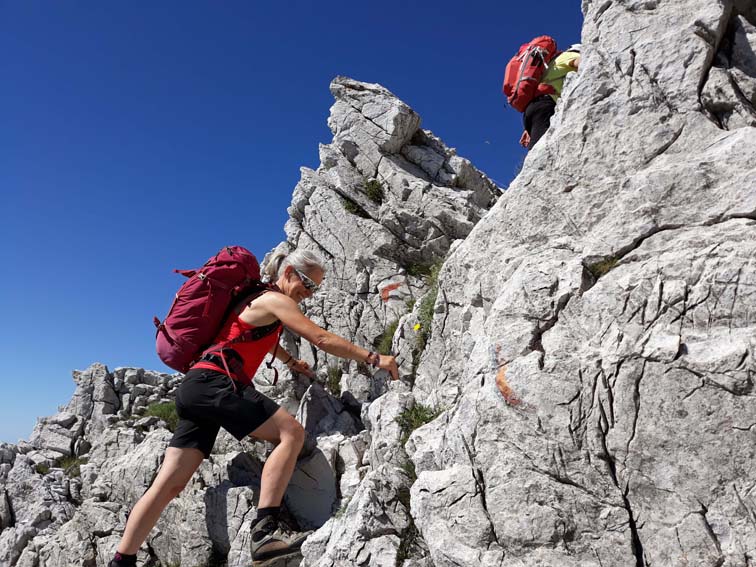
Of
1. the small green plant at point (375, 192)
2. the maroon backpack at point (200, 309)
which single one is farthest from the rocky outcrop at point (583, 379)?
the small green plant at point (375, 192)

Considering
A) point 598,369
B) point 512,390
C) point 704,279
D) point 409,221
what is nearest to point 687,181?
point 704,279

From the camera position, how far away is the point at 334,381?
1221 cm

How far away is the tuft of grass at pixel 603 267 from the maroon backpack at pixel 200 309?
539 cm

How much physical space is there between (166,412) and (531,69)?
1530cm

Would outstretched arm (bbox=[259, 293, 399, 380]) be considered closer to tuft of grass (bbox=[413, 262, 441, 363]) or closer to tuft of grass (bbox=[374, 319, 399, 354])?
tuft of grass (bbox=[413, 262, 441, 363])

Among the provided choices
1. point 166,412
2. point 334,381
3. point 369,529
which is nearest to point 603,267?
point 369,529

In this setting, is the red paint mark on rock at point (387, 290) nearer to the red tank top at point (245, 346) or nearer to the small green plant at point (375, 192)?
the small green plant at point (375, 192)

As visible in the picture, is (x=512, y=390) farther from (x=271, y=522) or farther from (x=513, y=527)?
(x=271, y=522)

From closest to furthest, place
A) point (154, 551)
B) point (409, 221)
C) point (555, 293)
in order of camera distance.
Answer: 1. point (555, 293)
2. point (154, 551)
3. point (409, 221)

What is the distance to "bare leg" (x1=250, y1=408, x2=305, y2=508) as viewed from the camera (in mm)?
7062

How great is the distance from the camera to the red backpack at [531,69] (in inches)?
418

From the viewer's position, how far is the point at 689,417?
511 cm

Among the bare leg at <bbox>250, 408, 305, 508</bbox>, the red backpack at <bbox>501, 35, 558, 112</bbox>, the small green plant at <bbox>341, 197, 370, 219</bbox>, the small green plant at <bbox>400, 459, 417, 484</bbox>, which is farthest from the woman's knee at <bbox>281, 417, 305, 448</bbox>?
the small green plant at <bbox>341, 197, 370, 219</bbox>

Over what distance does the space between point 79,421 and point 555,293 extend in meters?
18.6
